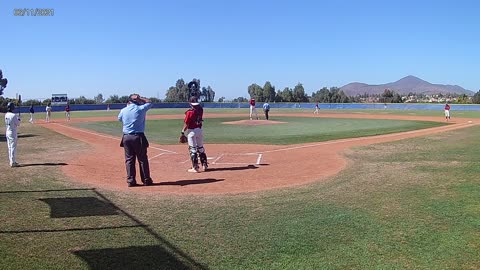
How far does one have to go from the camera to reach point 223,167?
12547 millimetres

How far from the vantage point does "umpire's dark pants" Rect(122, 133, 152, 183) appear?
9641 millimetres

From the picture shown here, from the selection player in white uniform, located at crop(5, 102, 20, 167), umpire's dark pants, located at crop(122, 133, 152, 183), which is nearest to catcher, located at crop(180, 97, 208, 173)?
umpire's dark pants, located at crop(122, 133, 152, 183)

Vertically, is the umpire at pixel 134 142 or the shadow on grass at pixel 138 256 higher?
the umpire at pixel 134 142

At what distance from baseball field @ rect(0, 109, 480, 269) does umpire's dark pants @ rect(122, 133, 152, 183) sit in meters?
0.32

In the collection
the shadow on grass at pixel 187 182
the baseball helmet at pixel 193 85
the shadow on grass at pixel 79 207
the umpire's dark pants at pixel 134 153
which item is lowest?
the shadow on grass at pixel 187 182

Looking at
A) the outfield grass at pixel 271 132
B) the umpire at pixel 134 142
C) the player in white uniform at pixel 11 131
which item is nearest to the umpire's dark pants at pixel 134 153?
the umpire at pixel 134 142

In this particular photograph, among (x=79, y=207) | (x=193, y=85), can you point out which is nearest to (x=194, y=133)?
(x=193, y=85)

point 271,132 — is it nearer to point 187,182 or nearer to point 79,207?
point 187,182

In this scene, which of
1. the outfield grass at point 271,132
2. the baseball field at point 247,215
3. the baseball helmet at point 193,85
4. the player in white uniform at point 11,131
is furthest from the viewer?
the outfield grass at point 271,132

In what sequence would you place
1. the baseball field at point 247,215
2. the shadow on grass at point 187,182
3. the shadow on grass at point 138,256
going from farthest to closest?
the shadow on grass at point 187,182 → the baseball field at point 247,215 → the shadow on grass at point 138,256

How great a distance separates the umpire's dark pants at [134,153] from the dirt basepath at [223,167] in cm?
32

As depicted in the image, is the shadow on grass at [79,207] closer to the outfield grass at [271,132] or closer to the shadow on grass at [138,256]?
the shadow on grass at [138,256]

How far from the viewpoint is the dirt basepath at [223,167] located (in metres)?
9.73

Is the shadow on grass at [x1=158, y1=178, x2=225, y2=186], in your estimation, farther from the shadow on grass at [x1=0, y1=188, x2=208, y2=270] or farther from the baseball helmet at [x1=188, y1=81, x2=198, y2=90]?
the baseball helmet at [x1=188, y1=81, x2=198, y2=90]
